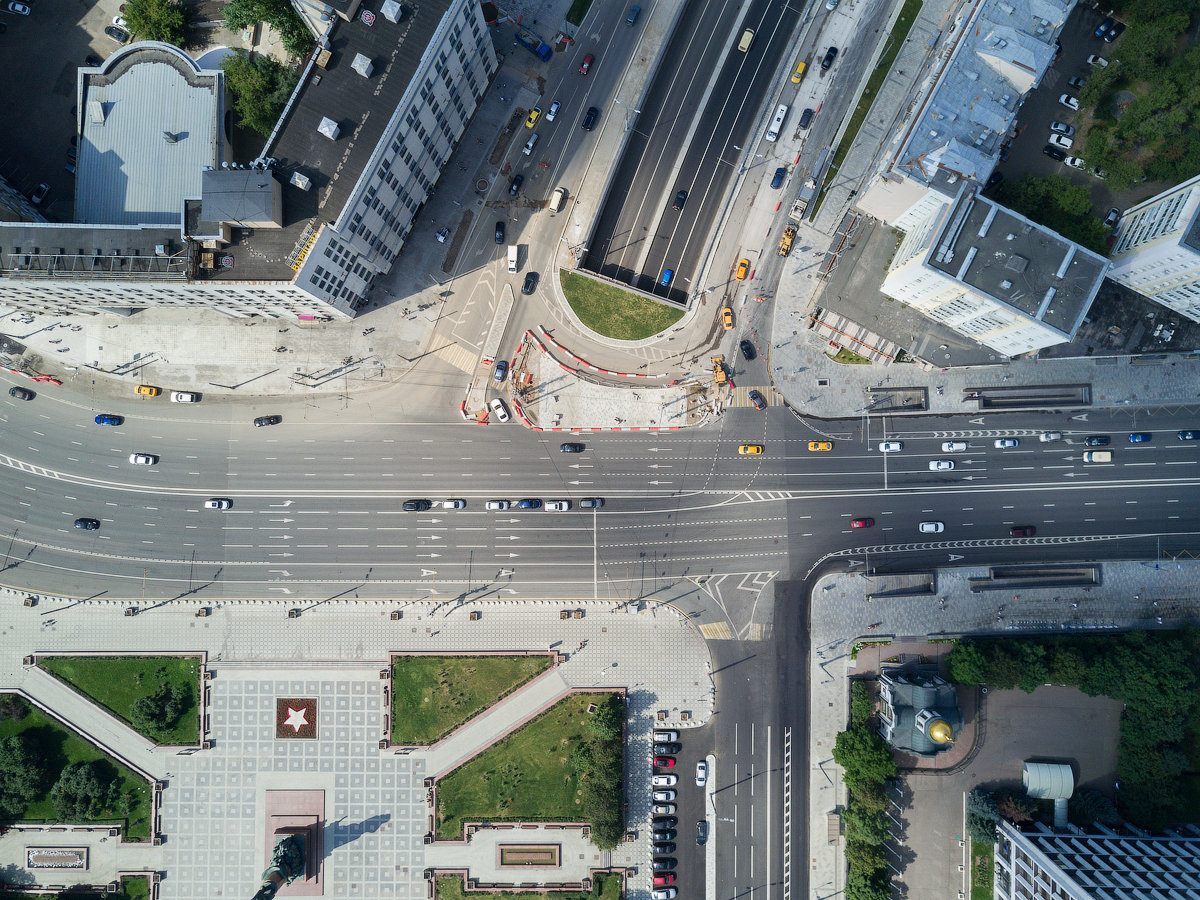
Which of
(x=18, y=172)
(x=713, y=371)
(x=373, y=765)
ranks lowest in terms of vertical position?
(x=373, y=765)

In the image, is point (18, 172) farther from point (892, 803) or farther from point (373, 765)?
point (892, 803)

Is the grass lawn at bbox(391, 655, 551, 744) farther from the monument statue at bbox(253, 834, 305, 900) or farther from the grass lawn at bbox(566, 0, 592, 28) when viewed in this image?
the grass lawn at bbox(566, 0, 592, 28)

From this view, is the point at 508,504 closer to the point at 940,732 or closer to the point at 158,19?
the point at 940,732

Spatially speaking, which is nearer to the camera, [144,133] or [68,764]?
[144,133]

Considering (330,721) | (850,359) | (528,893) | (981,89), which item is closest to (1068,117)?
(981,89)

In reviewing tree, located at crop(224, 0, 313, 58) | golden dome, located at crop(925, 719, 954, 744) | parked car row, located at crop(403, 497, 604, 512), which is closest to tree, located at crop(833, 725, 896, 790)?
golden dome, located at crop(925, 719, 954, 744)

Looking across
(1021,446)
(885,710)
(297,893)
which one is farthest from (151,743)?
(1021,446)
